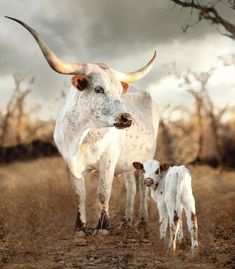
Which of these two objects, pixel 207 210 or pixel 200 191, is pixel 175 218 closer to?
pixel 207 210

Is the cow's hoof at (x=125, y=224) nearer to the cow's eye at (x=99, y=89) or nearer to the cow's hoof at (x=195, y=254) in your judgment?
the cow's eye at (x=99, y=89)

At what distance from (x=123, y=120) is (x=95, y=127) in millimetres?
743

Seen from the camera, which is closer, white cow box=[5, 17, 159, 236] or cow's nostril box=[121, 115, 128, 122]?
cow's nostril box=[121, 115, 128, 122]

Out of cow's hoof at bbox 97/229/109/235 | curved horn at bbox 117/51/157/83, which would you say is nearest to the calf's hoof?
cow's hoof at bbox 97/229/109/235

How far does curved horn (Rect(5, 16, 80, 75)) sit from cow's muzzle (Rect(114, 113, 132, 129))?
1163 millimetres

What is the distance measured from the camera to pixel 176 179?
794 centimetres

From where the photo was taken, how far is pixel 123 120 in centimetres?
890

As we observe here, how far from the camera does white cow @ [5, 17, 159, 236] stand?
30.3ft

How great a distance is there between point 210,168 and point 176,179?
11.0 metres

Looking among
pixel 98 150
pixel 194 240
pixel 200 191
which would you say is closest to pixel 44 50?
pixel 98 150

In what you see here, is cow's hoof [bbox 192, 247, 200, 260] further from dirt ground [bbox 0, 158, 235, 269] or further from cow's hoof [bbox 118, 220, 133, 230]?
cow's hoof [bbox 118, 220, 133, 230]

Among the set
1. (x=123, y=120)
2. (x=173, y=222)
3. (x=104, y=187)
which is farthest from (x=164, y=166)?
(x=104, y=187)

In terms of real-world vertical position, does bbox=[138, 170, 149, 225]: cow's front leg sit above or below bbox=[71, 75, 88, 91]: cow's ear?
below

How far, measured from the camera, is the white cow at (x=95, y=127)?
363 inches
